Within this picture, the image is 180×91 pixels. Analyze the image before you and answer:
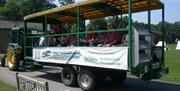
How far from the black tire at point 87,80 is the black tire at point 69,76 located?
48 cm

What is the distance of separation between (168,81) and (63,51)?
179 inches

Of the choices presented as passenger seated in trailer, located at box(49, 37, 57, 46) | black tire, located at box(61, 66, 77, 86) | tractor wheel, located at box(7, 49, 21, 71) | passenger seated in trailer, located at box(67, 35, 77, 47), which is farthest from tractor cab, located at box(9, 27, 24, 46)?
black tire, located at box(61, 66, 77, 86)

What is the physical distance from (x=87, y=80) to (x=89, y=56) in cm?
87

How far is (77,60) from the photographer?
40.8 feet

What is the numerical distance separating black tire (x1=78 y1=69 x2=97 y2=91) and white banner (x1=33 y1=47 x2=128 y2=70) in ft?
1.04

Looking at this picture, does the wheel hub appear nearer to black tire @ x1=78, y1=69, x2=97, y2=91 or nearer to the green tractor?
black tire @ x1=78, y1=69, x2=97, y2=91

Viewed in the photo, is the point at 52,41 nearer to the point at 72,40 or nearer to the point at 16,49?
the point at 72,40

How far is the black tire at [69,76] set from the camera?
42.0ft

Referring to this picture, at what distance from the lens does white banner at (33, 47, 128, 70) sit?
1061cm

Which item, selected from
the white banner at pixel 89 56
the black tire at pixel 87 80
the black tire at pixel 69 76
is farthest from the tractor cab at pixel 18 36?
the black tire at pixel 87 80

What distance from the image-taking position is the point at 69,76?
13148 millimetres

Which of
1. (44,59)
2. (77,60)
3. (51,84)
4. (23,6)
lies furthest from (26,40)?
(23,6)

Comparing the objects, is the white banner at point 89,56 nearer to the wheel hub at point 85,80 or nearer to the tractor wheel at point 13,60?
the wheel hub at point 85,80

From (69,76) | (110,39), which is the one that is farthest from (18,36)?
(110,39)
